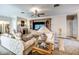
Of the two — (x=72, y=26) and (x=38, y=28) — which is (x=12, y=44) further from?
(x=72, y=26)

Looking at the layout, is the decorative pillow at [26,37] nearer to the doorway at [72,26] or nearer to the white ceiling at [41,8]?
the white ceiling at [41,8]

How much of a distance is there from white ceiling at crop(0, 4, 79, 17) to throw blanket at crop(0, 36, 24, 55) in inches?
17.5

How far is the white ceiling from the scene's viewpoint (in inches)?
85.0

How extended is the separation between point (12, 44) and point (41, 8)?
82 cm

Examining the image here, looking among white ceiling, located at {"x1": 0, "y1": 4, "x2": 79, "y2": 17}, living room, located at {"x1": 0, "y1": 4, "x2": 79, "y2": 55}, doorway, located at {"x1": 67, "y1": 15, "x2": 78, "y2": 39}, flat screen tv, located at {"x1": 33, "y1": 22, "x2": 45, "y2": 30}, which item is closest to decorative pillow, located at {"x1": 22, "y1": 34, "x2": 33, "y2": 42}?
living room, located at {"x1": 0, "y1": 4, "x2": 79, "y2": 55}

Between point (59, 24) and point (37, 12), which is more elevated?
point (37, 12)

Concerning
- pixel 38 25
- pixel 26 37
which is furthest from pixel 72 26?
pixel 26 37

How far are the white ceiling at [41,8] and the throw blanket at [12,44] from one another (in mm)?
445

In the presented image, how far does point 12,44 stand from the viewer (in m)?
2.21

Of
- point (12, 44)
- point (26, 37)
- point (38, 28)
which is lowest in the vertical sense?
point (12, 44)

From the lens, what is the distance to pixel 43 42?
7.38 feet

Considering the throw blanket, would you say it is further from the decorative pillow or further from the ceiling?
the ceiling
